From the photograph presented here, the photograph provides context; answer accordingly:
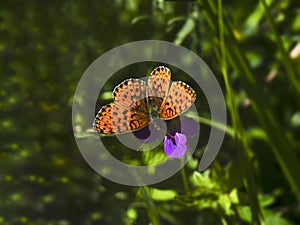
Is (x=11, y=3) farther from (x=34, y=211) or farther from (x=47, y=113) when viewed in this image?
(x=34, y=211)

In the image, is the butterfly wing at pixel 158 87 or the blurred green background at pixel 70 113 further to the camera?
the blurred green background at pixel 70 113

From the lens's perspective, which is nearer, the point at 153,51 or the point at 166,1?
the point at 153,51

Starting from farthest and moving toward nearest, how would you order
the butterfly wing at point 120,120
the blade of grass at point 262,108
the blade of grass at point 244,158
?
the blade of grass at point 262,108
the blade of grass at point 244,158
the butterfly wing at point 120,120

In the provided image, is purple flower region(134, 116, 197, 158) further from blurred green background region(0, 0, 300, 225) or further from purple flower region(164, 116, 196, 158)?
blurred green background region(0, 0, 300, 225)

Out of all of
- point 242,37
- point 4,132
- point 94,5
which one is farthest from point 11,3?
point 242,37

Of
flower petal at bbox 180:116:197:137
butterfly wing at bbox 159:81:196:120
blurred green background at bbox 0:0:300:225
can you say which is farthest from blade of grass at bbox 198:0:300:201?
butterfly wing at bbox 159:81:196:120

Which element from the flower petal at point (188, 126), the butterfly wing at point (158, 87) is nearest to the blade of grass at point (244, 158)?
the flower petal at point (188, 126)

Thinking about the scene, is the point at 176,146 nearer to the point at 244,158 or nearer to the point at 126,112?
the point at 126,112

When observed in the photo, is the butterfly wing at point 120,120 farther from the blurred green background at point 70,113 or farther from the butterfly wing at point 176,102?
the blurred green background at point 70,113
